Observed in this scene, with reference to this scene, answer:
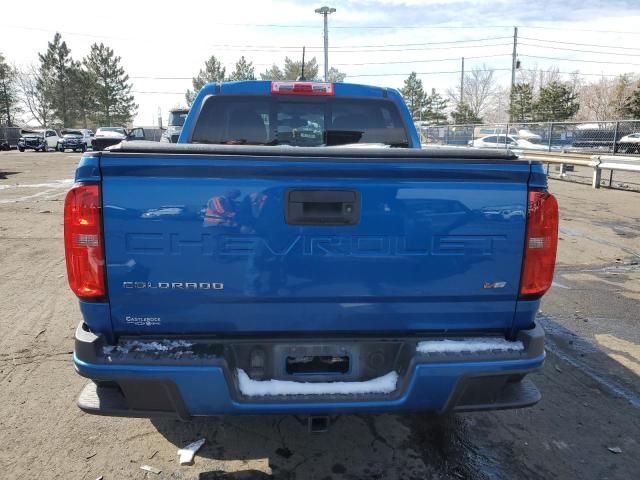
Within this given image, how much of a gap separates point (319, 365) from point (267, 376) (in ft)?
0.83

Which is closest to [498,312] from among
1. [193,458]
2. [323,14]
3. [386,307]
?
[386,307]

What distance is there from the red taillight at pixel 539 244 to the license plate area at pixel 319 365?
917 millimetres

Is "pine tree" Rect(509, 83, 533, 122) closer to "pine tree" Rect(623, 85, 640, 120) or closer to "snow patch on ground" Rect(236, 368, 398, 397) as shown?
"pine tree" Rect(623, 85, 640, 120)

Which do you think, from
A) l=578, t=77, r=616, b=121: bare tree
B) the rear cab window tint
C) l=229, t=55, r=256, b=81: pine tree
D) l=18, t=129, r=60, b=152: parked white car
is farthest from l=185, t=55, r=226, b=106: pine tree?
the rear cab window tint

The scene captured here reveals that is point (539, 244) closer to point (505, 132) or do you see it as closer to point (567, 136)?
point (567, 136)

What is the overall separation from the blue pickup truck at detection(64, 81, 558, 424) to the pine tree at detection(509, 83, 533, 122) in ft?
165

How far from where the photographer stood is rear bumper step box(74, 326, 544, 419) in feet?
7.30

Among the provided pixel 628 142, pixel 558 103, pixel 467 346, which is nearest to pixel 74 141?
pixel 628 142

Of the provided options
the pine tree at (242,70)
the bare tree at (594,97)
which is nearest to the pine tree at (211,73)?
the pine tree at (242,70)

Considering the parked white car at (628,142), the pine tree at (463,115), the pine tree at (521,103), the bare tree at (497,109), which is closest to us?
the parked white car at (628,142)

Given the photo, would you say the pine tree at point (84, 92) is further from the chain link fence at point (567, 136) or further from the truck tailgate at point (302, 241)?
the truck tailgate at point (302, 241)

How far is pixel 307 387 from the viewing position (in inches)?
92.6

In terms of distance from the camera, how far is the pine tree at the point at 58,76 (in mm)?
61447

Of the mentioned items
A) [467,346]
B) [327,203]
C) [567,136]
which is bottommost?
[467,346]
